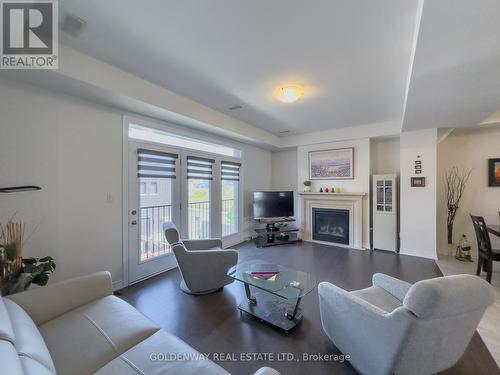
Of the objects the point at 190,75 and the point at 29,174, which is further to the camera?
the point at 190,75

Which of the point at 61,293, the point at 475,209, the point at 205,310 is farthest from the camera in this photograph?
the point at 475,209

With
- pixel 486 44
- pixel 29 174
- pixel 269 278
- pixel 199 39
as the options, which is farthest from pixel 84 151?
pixel 486 44

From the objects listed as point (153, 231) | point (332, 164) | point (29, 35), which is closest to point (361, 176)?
point (332, 164)

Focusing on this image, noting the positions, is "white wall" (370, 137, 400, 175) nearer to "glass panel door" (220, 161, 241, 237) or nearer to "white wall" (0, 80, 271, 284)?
"glass panel door" (220, 161, 241, 237)

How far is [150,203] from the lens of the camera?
3453mm

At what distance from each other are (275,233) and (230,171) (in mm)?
1846

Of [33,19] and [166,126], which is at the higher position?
[33,19]

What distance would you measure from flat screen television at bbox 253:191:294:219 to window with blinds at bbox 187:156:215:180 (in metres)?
1.46

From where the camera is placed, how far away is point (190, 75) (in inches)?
106

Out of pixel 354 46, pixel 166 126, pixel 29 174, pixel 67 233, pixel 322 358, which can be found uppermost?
pixel 354 46

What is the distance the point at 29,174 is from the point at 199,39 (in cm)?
223

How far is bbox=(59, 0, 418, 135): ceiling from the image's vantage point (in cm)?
168

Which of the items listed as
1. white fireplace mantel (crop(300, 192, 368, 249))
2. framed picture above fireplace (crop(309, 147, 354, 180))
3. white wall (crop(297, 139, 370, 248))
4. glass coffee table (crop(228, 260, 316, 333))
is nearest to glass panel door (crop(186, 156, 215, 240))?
glass coffee table (crop(228, 260, 316, 333))

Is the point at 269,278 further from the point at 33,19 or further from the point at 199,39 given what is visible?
the point at 33,19
